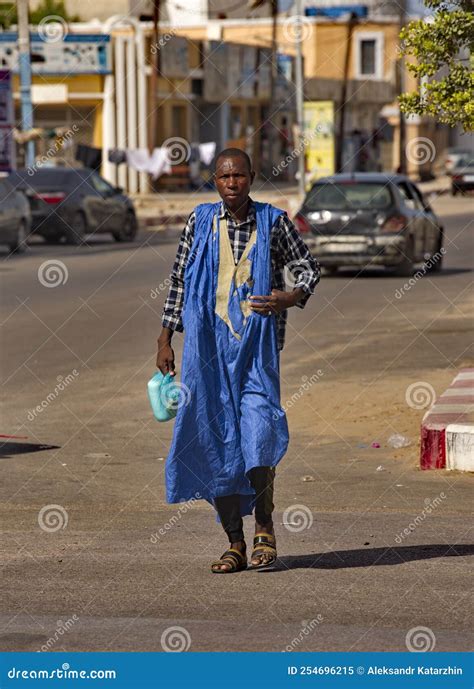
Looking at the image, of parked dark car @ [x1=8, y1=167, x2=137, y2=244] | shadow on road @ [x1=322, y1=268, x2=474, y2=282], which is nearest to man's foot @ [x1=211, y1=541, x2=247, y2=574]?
shadow on road @ [x1=322, y1=268, x2=474, y2=282]

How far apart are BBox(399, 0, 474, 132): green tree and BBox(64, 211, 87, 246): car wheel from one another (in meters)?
22.3

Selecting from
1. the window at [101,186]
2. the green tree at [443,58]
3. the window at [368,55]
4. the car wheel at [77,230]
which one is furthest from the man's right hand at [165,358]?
the window at [368,55]

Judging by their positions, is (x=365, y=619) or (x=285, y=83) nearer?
(x=365, y=619)

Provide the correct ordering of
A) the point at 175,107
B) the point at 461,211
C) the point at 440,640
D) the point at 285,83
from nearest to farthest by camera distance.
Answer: the point at 440,640
the point at 461,211
the point at 175,107
the point at 285,83

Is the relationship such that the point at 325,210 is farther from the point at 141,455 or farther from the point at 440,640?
the point at 440,640

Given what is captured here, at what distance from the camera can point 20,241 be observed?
28.9m

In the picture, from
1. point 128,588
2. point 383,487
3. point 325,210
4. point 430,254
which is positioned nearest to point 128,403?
point 383,487

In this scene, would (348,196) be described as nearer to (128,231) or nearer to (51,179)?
(128,231)

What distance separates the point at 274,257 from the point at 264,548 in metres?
1.21

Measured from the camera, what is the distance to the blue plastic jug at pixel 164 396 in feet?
20.8

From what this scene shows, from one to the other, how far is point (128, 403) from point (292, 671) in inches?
284

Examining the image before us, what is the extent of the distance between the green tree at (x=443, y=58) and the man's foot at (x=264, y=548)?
399 centimetres

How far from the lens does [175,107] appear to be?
192ft

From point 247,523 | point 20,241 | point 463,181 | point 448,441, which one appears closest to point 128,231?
point 20,241
